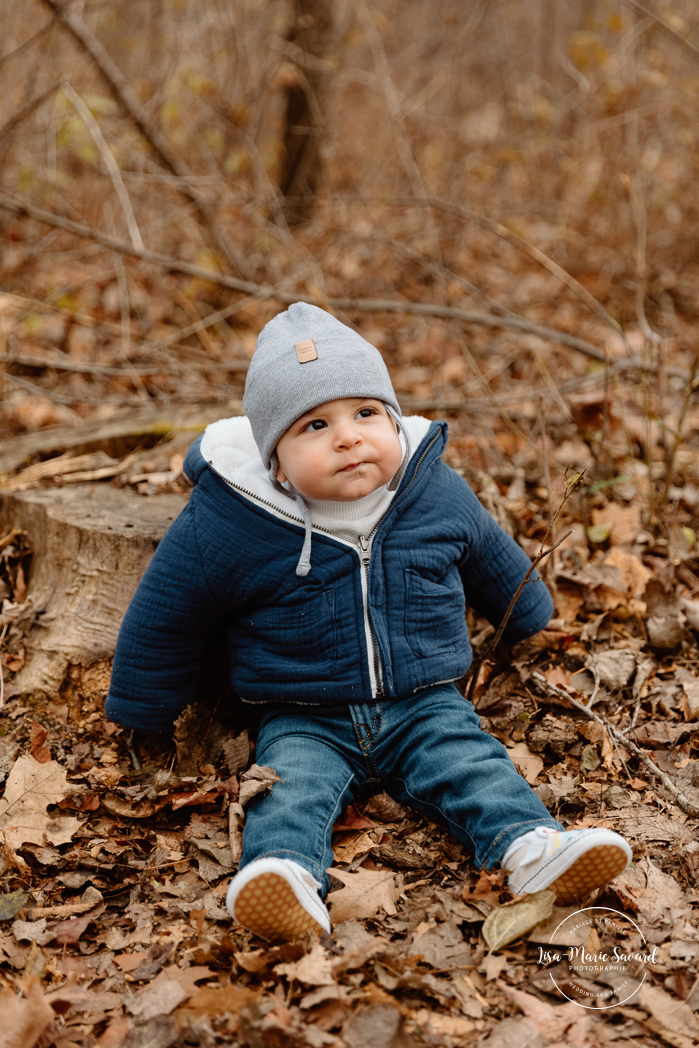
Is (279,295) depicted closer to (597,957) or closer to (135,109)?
(135,109)

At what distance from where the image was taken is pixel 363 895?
2301 millimetres

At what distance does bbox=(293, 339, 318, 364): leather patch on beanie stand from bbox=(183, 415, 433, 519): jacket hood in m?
0.35

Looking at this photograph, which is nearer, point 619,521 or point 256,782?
point 256,782

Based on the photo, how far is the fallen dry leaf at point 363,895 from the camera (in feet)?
7.43

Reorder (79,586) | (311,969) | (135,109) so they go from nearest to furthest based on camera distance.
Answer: (311,969), (79,586), (135,109)

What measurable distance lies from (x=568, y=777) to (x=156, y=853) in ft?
4.41

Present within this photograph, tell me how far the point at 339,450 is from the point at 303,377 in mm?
241

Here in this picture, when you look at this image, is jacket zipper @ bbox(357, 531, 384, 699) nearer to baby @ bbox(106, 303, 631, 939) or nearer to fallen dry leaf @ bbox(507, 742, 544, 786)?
baby @ bbox(106, 303, 631, 939)

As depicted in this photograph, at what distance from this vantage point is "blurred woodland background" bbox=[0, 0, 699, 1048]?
2072 mm

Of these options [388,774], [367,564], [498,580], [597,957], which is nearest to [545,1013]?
[597,957]

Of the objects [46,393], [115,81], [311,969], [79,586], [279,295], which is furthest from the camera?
[115,81]

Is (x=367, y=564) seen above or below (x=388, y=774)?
above

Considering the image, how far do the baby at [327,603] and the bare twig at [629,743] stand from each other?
42 centimetres

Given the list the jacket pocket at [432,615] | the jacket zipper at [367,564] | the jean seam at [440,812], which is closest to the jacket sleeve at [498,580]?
the jacket pocket at [432,615]
